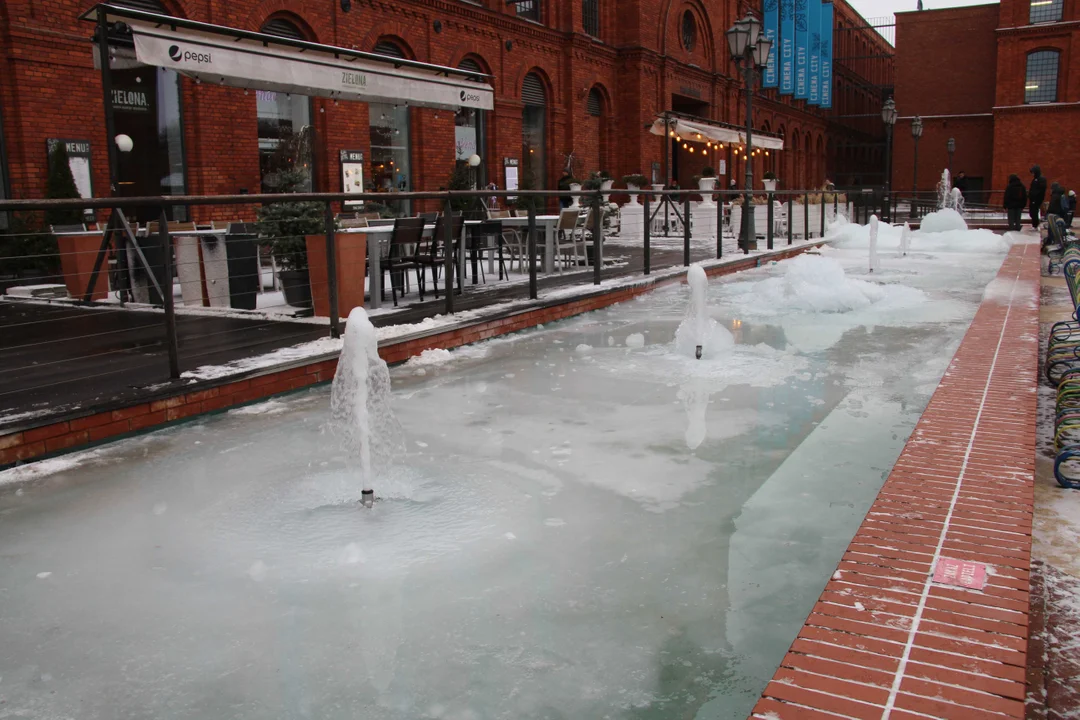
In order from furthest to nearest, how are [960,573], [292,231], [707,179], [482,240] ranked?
1. [707,179]
2. [482,240]
3. [292,231]
4. [960,573]

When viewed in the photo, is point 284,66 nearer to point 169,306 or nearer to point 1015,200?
point 169,306

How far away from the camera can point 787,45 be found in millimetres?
38062

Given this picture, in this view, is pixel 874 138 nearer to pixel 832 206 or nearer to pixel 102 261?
pixel 832 206

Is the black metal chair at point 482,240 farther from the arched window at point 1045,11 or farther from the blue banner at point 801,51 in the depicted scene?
the arched window at point 1045,11

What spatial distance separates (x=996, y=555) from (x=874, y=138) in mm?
65248

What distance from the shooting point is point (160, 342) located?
258 inches

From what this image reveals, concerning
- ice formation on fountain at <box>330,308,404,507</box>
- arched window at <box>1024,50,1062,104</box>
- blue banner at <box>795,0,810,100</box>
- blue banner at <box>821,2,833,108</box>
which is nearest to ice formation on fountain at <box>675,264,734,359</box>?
ice formation on fountain at <box>330,308,404,507</box>

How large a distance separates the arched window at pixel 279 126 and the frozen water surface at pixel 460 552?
10.4m

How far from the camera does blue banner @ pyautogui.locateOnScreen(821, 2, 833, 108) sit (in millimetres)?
40906

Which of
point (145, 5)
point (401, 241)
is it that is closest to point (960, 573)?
point (401, 241)

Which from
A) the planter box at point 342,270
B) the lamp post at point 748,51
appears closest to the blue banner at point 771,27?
the lamp post at point 748,51

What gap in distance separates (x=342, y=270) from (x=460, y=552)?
489 centimetres

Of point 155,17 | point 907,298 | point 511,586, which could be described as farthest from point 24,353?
point 907,298

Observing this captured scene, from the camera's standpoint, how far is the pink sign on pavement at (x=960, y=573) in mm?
2398
